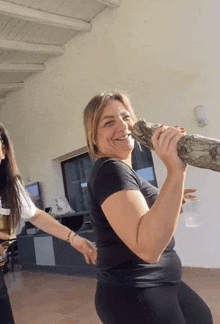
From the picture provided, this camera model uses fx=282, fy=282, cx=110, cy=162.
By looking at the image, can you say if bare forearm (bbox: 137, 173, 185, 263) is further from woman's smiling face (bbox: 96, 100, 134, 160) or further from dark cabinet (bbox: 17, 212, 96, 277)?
dark cabinet (bbox: 17, 212, 96, 277)

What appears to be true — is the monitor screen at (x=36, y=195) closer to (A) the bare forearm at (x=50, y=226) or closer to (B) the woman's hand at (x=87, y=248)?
(A) the bare forearm at (x=50, y=226)

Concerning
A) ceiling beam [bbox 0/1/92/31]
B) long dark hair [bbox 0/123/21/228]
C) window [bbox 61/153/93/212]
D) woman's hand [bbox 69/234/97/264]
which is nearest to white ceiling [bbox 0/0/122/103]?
ceiling beam [bbox 0/1/92/31]

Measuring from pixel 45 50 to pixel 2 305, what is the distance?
16.3ft

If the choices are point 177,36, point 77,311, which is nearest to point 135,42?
point 177,36

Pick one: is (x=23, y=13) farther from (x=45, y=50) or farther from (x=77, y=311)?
(x=77, y=311)

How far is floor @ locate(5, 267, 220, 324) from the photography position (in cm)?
261

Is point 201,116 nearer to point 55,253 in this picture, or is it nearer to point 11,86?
point 55,253

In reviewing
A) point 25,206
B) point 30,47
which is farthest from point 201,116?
point 30,47

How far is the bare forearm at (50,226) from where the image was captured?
4.58ft

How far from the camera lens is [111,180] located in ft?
2.27

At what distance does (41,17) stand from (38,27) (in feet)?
1.84

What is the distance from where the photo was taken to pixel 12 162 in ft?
4.84

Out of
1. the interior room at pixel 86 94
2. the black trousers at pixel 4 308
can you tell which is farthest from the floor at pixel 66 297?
the black trousers at pixel 4 308

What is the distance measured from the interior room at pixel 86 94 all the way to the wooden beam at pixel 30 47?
Result: 2cm
